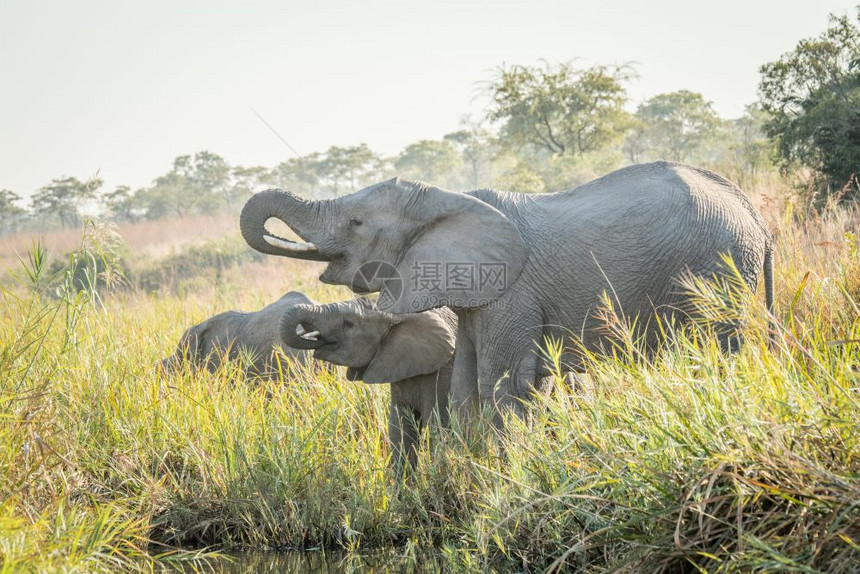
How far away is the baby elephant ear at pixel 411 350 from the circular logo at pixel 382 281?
18.3 inches

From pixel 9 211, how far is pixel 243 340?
110ft

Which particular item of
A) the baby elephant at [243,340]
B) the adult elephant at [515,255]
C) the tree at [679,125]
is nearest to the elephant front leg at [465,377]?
the adult elephant at [515,255]

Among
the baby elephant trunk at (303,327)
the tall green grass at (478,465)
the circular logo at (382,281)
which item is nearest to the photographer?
the tall green grass at (478,465)

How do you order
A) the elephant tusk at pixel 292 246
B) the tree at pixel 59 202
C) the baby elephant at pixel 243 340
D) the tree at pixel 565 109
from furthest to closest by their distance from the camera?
the tree at pixel 59 202 → the tree at pixel 565 109 → the baby elephant at pixel 243 340 → the elephant tusk at pixel 292 246

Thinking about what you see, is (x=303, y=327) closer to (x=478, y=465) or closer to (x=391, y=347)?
(x=391, y=347)

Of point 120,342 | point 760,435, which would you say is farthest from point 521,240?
point 120,342

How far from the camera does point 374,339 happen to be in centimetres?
541

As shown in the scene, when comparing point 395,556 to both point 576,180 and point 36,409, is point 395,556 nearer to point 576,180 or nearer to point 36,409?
point 36,409

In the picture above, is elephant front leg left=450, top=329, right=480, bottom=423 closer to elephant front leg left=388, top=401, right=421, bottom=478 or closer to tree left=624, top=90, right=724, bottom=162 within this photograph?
elephant front leg left=388, top=401, right=421, bottom=478

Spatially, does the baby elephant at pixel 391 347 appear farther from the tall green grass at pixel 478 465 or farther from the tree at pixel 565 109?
the tree at pixel 565 109

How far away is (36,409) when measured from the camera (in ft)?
14.2

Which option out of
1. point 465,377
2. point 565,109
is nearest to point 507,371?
point 465,377

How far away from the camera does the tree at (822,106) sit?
32.5 feet

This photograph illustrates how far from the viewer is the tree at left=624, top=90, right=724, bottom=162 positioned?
97.2 feet
